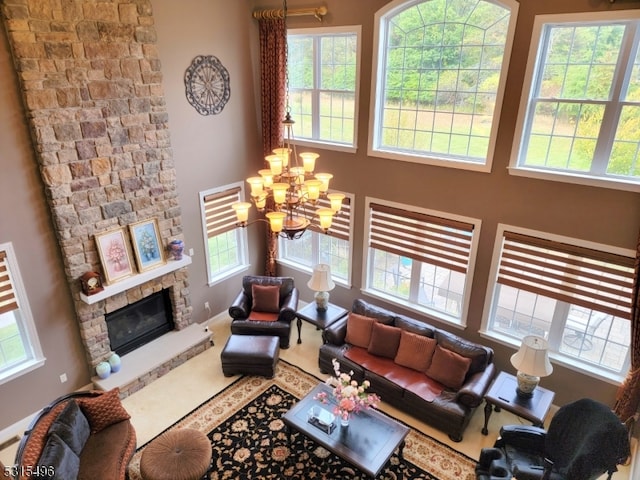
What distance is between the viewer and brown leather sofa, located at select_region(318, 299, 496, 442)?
5.05 m

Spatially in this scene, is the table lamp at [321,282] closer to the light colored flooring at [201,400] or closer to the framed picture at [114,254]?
the light colored flooring at [201,400]

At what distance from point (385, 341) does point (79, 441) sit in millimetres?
3679

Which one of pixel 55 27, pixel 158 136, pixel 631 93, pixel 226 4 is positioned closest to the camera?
pixel 631 93

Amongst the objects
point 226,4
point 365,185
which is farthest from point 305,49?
point 365,185

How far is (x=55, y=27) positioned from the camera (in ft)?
15.0

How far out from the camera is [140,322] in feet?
20.5

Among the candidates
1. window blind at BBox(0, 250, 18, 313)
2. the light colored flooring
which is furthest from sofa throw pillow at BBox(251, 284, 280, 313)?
window blind at BBox(0, 250, 18, 313)

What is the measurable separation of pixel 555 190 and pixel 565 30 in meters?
1.66

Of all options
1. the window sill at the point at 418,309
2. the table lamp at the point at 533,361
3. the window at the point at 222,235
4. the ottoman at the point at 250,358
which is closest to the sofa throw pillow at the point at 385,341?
the window sill at the point at 418,309

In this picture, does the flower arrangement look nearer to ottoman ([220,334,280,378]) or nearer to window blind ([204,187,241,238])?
ottoman ([220,334,280,378])

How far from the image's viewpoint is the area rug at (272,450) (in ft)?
15.3

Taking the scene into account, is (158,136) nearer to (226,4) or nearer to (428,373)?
(226,4)

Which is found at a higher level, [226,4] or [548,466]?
[226,4]

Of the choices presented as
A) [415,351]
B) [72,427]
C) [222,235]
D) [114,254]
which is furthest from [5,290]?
[415,351]
